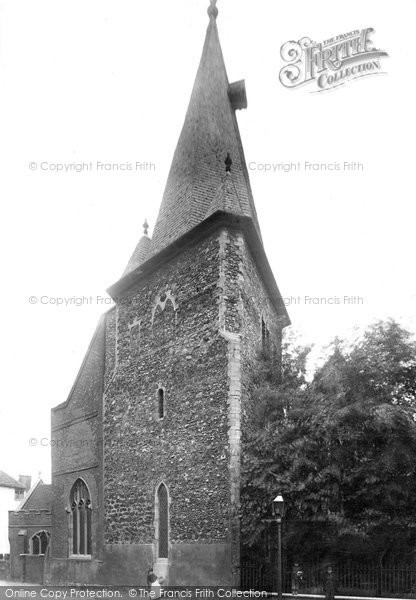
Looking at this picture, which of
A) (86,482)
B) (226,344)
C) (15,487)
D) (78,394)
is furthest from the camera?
(15,487)

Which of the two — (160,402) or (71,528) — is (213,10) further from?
(71,528)

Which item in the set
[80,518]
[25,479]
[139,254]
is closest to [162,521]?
[80,518]

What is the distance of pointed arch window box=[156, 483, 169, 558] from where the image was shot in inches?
713

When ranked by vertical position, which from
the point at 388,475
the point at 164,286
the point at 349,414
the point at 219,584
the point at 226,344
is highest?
the point at 164,286

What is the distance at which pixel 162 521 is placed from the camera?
18453mm

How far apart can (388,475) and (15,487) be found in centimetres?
4651

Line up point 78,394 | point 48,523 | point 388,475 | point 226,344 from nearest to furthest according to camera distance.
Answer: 1. point 388,475
2. point 226,344
3. point 78,394
4. point 48,523

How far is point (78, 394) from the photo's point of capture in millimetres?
25422

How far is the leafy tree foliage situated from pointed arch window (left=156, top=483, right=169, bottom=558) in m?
3.31

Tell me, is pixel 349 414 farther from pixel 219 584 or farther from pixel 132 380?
pixel 132 380

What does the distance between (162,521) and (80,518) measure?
6.77 metres

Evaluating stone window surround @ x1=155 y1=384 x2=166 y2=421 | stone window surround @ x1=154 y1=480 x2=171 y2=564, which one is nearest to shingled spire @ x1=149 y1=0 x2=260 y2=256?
stone window surround @ x1=155 y1=384 x2=166 y2=421

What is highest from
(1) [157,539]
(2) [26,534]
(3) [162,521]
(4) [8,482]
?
(3) [162,521]

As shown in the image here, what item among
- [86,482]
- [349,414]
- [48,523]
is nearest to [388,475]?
[349,414]
